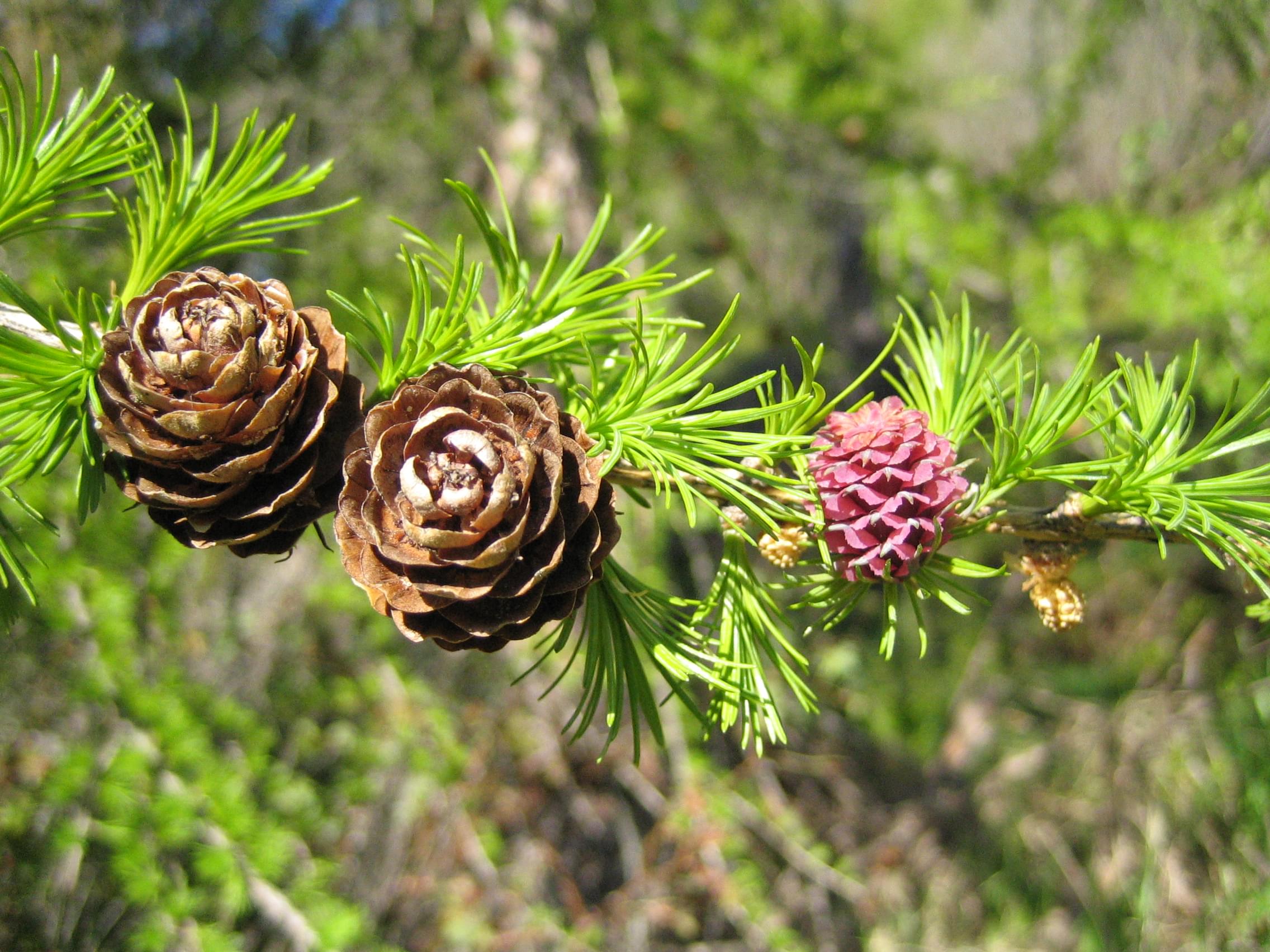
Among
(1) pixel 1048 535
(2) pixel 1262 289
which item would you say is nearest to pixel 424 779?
(1) pixel 1048 535

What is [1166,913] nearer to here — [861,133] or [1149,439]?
[1149,439]

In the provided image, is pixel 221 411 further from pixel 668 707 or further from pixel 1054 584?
pixel 668 707

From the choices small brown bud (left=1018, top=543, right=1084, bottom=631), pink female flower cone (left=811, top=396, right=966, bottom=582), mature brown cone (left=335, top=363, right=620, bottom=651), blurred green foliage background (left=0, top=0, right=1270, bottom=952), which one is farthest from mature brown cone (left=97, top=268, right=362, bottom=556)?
blurred green foliage background (left=0, top=0, right=1270, bottom=952)

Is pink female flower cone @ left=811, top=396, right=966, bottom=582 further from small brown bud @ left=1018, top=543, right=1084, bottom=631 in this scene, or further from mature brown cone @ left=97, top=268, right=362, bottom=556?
mature brown cone @ left=97, top=268, right=362, bottom=556

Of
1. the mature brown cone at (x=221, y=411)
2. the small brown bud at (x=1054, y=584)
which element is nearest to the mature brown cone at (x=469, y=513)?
the mature brown cone at (x=221, y=411)

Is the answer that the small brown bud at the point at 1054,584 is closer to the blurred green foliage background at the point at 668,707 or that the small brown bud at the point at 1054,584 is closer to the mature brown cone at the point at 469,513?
the mature brown cone at the point at 469,513

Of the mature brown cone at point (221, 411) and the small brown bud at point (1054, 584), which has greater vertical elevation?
the small brown bud at point (1054, 584)
